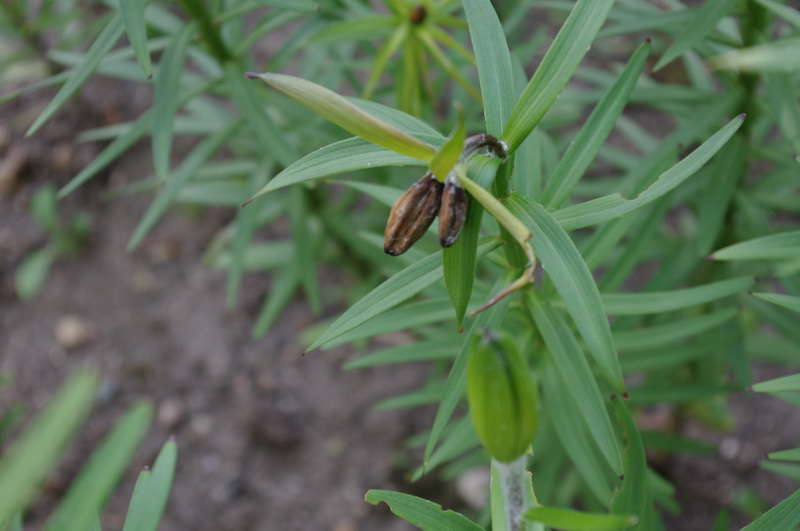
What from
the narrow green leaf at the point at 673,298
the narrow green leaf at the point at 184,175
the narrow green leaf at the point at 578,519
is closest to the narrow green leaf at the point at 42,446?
the narrow green leaf at the point at 578,519

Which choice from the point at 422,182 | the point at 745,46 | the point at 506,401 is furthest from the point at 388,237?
the point at 745,46

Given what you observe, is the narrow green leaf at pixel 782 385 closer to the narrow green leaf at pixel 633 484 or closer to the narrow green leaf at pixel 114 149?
the narrow green leaf at pixel 633 484

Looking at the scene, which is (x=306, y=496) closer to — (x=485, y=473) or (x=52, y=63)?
(x=485, y=473)

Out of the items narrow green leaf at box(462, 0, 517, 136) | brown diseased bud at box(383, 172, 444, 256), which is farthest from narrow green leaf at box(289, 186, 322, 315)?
brown diseased bud at box(383, 172, 444, 256)

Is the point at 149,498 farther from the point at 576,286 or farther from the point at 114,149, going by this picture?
the point at 114,149

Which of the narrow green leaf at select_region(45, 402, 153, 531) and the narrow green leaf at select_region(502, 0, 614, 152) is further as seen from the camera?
the narrow green leaf at select_region(502, 0, 614, 152)

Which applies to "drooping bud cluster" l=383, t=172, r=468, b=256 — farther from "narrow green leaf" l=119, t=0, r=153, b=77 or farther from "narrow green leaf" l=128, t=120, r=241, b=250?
"narrow green leaf" l=128, t=120, r=241, b=250
